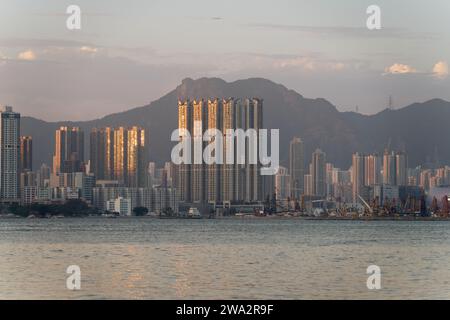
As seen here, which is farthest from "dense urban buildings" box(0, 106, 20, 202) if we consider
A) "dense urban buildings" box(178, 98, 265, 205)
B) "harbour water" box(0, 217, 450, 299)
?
"harbour water" box(0, 217, 450, 299)

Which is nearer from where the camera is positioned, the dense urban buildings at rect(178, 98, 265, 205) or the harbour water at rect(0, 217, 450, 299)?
the harbour water at rect(0, 217, 450, 299)

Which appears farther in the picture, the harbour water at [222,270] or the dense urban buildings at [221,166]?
the dense urban buildings at [221,166]

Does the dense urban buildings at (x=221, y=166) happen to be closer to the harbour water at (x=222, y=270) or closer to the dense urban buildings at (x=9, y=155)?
the dense urban buildings at (x=9, y=155)

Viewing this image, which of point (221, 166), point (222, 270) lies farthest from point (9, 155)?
point (222, 270)

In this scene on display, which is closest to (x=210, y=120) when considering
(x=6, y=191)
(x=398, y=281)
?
(x=6, y=191)

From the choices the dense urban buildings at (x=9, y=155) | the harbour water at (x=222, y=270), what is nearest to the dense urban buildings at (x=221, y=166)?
→ the dense urban buildings at (x=9, y=155)

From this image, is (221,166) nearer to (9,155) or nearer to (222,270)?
(9,155)

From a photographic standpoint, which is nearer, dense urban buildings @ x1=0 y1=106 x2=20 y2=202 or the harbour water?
the harbour water

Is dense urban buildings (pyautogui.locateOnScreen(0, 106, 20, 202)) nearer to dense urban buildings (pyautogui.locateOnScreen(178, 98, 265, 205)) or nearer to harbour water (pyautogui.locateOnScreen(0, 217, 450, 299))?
dense urban buildings (pyautogui.locateOnScreen(178, 98, 265, 205))

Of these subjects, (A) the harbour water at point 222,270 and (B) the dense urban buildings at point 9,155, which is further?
(B) the dense urban buildings at point 9,155

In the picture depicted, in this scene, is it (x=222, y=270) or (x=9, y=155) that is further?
(x=9, y=155)
